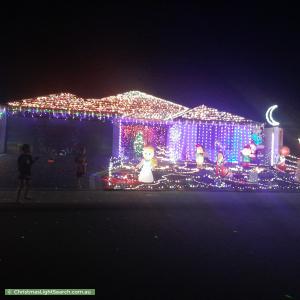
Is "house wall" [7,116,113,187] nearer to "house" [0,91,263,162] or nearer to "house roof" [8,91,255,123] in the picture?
"house" [0,91,263,162]

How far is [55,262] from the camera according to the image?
5551 mm

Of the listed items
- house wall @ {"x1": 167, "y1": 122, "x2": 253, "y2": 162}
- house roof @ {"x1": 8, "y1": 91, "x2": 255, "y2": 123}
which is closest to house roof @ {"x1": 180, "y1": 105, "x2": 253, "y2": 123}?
house roof @ {"x1": 8, "y1": 91, "x2": 255, "y2": 123}

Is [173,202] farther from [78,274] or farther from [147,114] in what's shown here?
[147,114]

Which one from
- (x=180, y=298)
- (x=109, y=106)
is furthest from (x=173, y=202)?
(x=109, y=106)

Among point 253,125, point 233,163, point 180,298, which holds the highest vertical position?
point 253,125

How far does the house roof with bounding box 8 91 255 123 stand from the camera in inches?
706

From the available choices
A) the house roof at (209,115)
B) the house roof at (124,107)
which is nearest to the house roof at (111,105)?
the house roof at (124,107)

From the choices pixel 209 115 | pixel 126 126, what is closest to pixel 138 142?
→ pixel 126 126

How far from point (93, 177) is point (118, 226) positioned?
6.81 meters

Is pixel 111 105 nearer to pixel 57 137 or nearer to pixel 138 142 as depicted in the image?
pixel 138 142

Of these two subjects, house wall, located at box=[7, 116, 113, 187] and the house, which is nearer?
the house

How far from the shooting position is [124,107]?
1884cm

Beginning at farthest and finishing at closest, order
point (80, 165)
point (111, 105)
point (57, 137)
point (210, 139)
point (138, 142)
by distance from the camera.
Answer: point (57, 137) → point (138, 142) → point (210, 139) → point (111, 105) → point (80, 165)

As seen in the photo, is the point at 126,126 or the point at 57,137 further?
the point at 57,137
